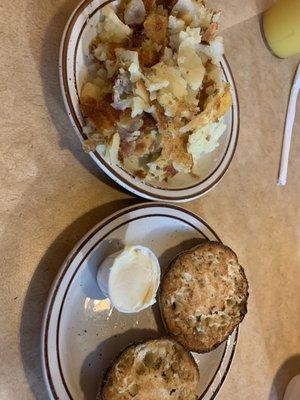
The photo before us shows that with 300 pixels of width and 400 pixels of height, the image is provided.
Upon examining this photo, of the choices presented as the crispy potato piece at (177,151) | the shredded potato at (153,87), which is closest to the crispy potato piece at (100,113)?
the shredded potato at (153,87)

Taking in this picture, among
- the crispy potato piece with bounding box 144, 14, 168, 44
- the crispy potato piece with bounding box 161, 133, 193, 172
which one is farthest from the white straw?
the crispy potato piece with bounding box 144, 14, 168, 44

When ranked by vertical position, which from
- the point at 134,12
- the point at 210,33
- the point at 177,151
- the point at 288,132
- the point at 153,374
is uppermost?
the point at 134,12

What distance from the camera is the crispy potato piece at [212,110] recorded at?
1.13m

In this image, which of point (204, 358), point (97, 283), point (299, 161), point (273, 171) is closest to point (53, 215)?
point (97, 283)

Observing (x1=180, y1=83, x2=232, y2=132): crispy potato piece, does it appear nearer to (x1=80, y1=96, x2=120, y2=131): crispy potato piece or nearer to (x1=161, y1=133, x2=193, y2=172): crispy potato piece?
(x1=161, y1=133, x2=193, y2=172): crispy potato piece

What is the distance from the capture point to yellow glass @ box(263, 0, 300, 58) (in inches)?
59.0

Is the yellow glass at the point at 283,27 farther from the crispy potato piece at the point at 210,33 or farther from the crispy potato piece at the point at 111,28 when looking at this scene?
the crispy potato piece at the point at 111,28

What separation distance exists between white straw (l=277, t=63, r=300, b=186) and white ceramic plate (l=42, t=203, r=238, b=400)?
433 mm

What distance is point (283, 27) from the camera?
1.54 meters

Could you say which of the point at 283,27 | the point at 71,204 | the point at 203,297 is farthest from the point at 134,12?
the point at 203,297

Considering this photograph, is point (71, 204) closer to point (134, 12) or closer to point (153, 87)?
point (153, 87)

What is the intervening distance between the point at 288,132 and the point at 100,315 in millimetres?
914

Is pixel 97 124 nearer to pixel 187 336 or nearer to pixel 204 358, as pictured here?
pixel 187 336

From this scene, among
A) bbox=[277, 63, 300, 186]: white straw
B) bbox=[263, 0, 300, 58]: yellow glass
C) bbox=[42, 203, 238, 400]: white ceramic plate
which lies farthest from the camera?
bbox=[277, 63, 300, 186]: white straw
